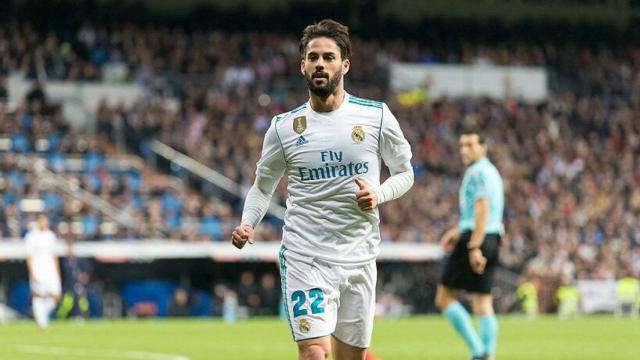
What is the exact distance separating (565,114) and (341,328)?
39.2 m

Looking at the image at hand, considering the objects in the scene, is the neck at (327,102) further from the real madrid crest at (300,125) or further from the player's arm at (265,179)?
the player's arm at (265,179)

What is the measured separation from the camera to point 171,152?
38375mm

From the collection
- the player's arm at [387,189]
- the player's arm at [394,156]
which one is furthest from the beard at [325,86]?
the player's arm at [387,189]

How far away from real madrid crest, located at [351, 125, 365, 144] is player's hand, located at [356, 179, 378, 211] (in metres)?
0.39

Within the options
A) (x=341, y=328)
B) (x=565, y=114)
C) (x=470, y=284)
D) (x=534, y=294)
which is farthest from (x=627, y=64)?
(x=341, y=328)

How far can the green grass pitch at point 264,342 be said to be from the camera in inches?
661

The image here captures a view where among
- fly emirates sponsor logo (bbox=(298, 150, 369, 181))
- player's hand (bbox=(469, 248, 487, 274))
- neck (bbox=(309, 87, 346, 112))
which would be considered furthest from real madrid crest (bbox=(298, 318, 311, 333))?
player's hand (bbox=(469, 248, 487, 274))

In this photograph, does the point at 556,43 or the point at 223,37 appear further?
the point at 556,43

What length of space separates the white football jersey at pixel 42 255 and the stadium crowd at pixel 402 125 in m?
4.78

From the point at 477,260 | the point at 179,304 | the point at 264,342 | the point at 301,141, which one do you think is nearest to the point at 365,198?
the point at 301,141

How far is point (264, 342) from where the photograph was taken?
20.0 meters

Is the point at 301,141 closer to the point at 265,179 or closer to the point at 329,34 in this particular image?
the point at 265,179

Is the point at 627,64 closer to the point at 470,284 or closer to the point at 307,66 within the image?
the point at 470,284

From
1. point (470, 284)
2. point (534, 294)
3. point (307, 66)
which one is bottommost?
point (534, 294)
